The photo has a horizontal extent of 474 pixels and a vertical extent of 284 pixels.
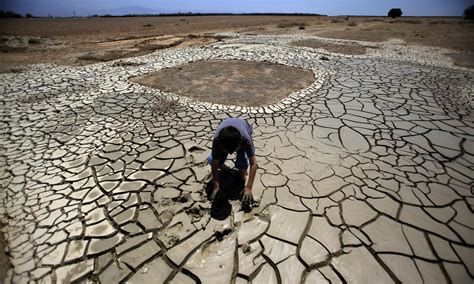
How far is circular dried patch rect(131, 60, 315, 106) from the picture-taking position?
606 centimetres

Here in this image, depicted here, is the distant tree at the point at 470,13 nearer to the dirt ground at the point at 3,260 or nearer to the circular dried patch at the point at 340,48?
the circular dried patch at the point at 340,48

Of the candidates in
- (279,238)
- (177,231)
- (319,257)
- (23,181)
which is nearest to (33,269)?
(177,231)

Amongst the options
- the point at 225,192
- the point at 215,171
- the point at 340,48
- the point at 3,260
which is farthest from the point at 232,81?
the point at 340,48

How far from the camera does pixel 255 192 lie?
3.18m

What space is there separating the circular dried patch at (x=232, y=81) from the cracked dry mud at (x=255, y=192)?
546mm

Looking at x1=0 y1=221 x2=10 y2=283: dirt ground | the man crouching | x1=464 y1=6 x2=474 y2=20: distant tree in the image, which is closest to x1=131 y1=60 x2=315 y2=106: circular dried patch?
the man crouching

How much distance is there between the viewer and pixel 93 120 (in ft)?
16.5

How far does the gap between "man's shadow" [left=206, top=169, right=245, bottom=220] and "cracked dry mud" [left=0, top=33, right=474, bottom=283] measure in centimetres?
12

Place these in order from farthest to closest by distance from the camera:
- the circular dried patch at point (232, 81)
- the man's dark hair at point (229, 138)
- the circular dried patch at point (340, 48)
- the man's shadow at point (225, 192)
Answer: the circular dried patch at point (340, 48)
the circular dried patch at point (232, 81)
the man's shadow at point (225, 192)
the man's dark hair at point (229, 138)

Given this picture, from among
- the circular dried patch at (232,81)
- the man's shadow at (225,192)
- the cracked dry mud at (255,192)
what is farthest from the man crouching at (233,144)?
the circular dried patch at (232,81)

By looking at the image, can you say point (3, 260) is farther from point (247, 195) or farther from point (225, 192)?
point (247, 195)

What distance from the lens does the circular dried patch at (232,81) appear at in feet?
19.9

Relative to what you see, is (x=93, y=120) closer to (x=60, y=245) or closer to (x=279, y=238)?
(x=60, y=245)

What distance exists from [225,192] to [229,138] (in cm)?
106
